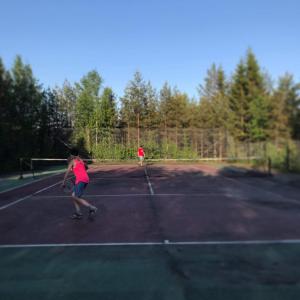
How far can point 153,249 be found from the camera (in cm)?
713

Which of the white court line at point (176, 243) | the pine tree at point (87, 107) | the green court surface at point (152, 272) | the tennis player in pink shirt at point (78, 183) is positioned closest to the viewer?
the green court surface at point (152, 272)

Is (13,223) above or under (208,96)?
under

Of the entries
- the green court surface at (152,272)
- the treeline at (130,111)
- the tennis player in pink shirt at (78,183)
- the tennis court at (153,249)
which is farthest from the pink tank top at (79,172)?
the treeline at (130,111)

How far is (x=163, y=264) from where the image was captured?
616 cm

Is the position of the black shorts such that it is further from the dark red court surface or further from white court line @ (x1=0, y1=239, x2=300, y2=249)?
white court line @ (x1=0, y1=239, x2=300, y2=249)

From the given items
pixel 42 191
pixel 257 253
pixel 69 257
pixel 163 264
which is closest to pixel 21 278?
pixel 69 257

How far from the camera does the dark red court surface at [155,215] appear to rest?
328 inches


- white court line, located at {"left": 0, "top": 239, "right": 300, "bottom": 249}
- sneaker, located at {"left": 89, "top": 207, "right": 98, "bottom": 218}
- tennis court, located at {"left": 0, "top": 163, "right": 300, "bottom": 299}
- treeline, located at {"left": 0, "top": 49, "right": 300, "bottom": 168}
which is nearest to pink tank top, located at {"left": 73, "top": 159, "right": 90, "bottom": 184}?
sneaker, located at {"left": 89, "top": 207, "right": 98, "bottom": 218}

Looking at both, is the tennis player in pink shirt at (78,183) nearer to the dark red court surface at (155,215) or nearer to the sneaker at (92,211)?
the sneaker at (92,211)

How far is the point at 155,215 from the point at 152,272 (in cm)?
492

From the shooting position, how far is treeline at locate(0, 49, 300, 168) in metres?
19.5

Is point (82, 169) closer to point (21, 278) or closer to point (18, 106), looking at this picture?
point (21, 278)

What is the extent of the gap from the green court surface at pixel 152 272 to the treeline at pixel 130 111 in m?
12.2

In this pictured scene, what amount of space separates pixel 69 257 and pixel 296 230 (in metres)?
4.59
